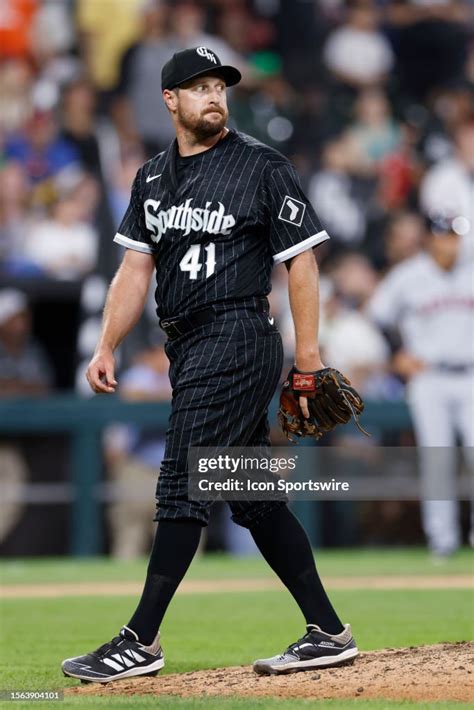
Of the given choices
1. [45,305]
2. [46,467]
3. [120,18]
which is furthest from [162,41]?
[46,467]

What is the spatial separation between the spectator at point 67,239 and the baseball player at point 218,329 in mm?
7509

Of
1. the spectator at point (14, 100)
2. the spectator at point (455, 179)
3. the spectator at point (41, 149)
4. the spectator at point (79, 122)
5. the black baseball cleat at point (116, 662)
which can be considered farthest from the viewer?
the spectator at point (14, 100)

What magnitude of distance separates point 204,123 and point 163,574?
1.55 metres

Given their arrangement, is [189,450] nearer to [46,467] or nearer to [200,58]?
[200,58]

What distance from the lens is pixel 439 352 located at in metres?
10.2

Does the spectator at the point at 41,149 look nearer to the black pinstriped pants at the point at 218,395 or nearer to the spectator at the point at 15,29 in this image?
the spectator at the point at 15,29

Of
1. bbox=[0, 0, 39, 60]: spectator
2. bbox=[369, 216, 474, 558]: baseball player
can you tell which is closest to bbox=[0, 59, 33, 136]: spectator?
bbox=[0, 0, 39, 60]: spectator

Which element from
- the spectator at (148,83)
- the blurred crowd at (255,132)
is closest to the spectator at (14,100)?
the blurred crowd at (255,132)

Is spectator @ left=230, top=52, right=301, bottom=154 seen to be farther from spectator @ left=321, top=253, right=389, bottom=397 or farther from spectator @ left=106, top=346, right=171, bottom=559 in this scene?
spectator @ left=106, top=346, right=171, bottom=559

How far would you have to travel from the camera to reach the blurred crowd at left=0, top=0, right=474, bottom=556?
39.0 feet

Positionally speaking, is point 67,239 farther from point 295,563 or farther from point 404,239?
point 295,563

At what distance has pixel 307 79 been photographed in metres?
14.5

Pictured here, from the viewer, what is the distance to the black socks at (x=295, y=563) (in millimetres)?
4570

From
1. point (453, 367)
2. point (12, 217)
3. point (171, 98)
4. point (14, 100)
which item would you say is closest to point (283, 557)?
point (171, 98)
